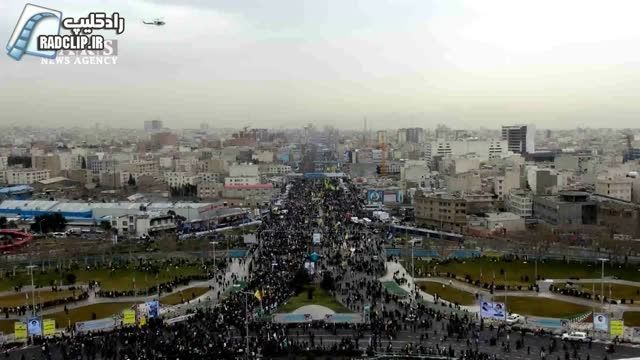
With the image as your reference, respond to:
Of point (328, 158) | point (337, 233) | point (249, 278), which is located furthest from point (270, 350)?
point (328, 158)

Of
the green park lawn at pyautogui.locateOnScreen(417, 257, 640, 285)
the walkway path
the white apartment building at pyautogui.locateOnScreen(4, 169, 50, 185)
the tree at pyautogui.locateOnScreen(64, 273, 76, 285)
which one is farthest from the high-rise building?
the tree at pyautogui.locateOnScreen(64, 273, 76, 285)

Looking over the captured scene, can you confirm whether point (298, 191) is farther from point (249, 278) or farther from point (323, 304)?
point (323, 304)

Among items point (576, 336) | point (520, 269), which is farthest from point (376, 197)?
point (576, 336)

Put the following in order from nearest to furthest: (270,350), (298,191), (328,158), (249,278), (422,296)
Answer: (270,350), (422,296), (249,278), (298,191), (328,158)

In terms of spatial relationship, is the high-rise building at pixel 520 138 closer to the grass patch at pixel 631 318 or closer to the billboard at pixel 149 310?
the grass patch at pixel 631 318

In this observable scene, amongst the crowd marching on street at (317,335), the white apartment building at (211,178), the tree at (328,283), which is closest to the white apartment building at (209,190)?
the white apartment building at (211,178)
